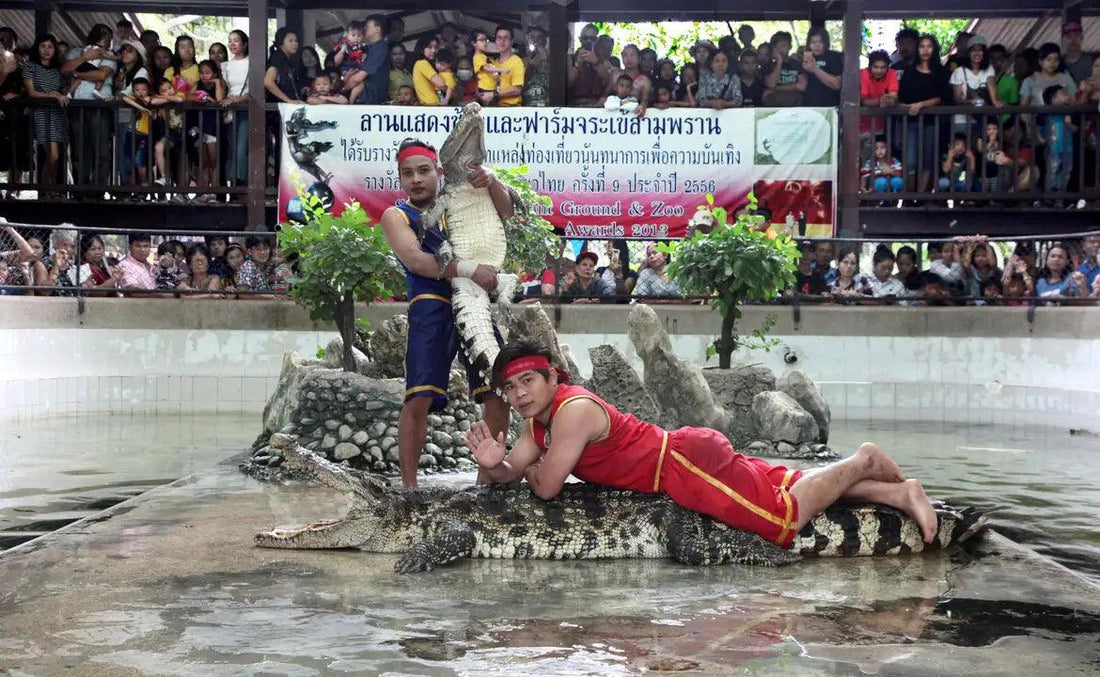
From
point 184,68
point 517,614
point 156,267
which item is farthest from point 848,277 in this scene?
point 517,614

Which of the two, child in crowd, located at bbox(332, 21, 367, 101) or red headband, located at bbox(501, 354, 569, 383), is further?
child in crowd, located at bbox(332, 21, 367, 101)

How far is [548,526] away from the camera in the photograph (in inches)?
199

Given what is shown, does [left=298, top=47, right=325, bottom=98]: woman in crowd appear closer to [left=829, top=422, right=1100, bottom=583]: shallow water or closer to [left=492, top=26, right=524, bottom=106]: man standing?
[left=492, top=26, right=524, bottom=106]: man standing

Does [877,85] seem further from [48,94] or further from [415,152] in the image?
[48,94]

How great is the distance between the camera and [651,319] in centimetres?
941

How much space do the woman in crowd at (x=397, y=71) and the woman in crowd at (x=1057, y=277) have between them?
7.24m

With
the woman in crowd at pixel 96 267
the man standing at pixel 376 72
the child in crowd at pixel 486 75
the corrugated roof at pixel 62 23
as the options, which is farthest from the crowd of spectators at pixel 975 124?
the corrugated roof at pixel 62 23

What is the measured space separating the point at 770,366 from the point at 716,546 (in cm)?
771

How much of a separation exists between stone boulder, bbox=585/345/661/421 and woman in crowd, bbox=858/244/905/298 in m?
4.41

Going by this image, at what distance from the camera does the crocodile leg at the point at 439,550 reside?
186 inches

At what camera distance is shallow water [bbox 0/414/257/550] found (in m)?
6.30

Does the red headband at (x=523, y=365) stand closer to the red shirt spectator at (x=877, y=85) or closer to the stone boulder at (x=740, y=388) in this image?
the stone boulder at (x=740, y=388)

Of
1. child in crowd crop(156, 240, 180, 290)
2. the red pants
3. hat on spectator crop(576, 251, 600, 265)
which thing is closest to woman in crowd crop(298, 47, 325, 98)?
child in crowd crop(156, 240, 180, 290)

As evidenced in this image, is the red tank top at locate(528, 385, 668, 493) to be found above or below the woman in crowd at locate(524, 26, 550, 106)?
below
